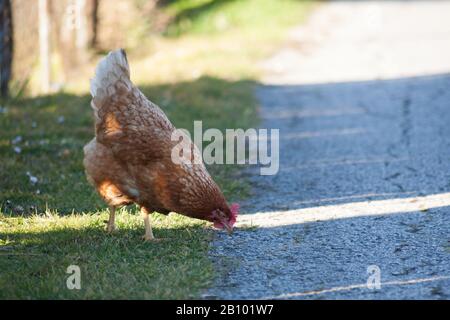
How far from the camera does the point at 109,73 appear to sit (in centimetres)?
484

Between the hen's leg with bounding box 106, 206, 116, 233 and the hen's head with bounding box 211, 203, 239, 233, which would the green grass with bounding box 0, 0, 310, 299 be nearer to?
the hen's leg with bounding box 106, 206, 116, 233

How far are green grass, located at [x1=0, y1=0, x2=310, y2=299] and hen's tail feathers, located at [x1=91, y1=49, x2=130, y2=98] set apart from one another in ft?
3.25

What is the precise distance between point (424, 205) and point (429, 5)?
43.4ft

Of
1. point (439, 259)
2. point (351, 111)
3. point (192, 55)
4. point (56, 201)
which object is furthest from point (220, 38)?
point (439, 259)

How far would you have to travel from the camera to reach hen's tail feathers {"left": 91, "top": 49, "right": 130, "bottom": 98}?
4.84m

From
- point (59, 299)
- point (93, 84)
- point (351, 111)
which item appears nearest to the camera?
point (59, 299)

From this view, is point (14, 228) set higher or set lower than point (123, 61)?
lower

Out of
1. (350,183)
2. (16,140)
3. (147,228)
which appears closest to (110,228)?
(147,228)

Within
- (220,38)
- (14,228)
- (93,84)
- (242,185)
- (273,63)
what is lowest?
(14,228)

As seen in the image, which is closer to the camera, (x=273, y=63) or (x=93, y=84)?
(x=93, y=84)

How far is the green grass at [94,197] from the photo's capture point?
162 inches

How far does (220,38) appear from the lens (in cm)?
1329

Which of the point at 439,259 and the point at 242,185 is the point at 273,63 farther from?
the point at 439,259

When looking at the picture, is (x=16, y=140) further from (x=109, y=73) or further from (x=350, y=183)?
(x=350, y=183)
